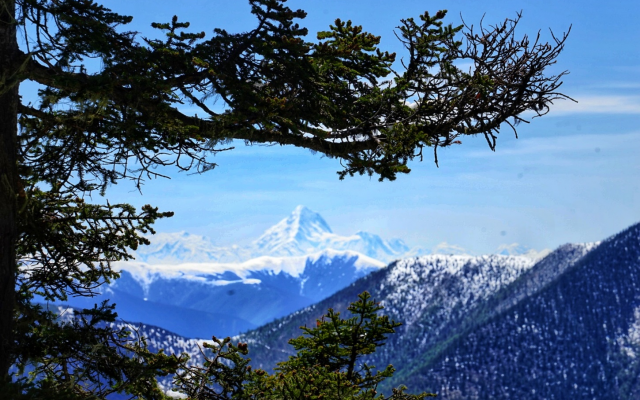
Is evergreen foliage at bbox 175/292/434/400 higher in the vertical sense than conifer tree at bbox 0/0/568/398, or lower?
lower

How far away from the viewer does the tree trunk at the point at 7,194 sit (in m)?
7.37

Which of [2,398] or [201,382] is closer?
[2,398]

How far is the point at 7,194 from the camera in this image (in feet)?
24.5

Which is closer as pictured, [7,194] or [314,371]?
[7,194]

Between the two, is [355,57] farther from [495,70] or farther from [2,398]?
[2,398]

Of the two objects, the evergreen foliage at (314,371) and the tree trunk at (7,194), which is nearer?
the evergreen foliage at (314,371)

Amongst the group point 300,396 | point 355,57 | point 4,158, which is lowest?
point 300,396

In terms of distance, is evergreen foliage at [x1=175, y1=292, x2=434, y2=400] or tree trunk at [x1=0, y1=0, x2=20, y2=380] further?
tree trunk at [x1=0, y1=0, x2=20, y2=380]

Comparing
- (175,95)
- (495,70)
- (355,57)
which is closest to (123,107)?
(175,95)

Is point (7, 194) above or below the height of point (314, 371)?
above

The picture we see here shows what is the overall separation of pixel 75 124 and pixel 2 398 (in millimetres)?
3481

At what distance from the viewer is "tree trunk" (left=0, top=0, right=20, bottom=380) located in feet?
24.2

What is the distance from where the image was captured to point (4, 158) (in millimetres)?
7453

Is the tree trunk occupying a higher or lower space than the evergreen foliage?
higher
